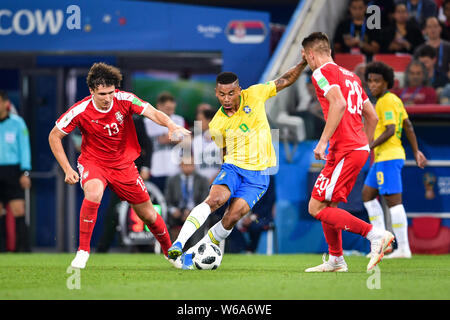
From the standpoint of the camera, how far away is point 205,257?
747cm

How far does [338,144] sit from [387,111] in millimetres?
3244

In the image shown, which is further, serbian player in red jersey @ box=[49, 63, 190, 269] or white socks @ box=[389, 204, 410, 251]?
white socks @ box=[389, 204, 410, 251]

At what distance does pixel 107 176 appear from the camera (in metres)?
7.50

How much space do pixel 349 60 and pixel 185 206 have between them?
3.23 metres

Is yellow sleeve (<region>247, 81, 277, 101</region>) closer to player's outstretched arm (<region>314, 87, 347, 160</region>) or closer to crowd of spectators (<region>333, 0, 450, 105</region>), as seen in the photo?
player's outstretched arm (<region>314, 87, 347, 160</region>)

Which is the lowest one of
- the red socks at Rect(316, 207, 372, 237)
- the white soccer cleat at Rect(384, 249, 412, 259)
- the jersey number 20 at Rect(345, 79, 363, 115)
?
the white soccer cleat at Rect(384, 249, 412, 259)

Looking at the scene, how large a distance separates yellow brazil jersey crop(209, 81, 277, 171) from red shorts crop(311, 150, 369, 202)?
1018 millimetres

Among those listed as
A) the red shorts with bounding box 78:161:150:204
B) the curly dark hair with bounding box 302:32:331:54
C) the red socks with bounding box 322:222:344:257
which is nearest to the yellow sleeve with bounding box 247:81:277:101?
the curly dark hair with bounding box 302:32:331:54

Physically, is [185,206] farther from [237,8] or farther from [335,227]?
[335,227]

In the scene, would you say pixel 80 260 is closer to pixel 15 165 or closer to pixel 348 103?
pixel 348 103

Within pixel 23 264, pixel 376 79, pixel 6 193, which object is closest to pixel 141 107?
pixel 23 264

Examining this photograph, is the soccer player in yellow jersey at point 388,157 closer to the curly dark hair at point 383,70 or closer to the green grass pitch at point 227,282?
the curly dark hair at point 383,70

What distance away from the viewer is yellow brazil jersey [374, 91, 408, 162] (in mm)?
9984

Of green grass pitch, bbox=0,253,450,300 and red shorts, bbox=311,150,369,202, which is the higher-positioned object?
red shorts, bbox=311,150,369,202
